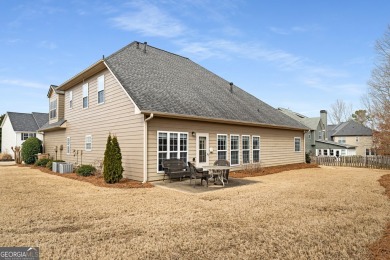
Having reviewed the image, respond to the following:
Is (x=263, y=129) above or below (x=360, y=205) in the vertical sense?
above

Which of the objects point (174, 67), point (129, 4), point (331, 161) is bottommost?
point (331, 161)

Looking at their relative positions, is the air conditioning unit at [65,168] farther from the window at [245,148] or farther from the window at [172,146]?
the window at [245,148]

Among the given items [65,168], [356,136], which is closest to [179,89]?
[65,168]

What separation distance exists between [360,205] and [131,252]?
655 cm

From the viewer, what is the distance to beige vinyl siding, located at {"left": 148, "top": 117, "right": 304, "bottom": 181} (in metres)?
11.4

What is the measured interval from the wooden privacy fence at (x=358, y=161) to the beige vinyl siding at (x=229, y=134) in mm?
3609

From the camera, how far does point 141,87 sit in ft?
40.9

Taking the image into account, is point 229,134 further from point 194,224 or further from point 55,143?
point 55,143

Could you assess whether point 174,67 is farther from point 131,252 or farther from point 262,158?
point 131,252

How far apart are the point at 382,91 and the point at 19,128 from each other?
4105cm

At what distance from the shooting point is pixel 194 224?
550cm

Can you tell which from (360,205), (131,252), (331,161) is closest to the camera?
(131,252)

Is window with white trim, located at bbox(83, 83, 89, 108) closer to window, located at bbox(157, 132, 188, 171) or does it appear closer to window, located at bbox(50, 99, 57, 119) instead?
window, located at bbox(50, 99, 57, 119)

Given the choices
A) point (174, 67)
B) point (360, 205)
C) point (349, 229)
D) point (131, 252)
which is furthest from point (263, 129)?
point (131, 252)
